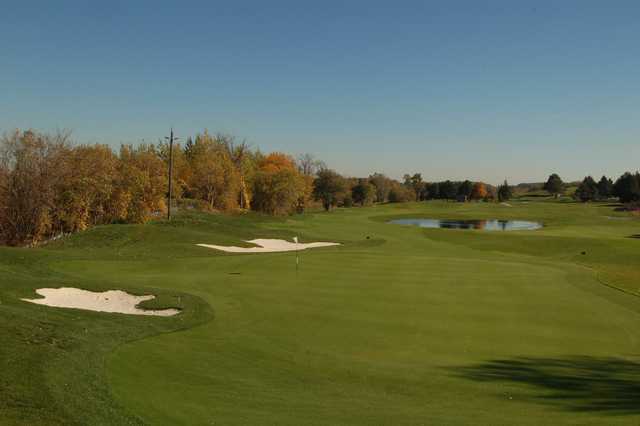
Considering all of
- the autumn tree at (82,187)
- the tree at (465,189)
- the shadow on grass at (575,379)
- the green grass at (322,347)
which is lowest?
the shadow on grass at (575,379)

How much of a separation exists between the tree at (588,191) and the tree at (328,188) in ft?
247

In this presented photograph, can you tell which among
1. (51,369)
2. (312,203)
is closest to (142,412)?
(51,369)

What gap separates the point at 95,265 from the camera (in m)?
27.2

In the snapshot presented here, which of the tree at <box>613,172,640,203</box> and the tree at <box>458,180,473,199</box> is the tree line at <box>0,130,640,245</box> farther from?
the tree at <box>458,180,473,199</box>

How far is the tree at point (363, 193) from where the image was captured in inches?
5604

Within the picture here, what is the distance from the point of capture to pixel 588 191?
15312 cm

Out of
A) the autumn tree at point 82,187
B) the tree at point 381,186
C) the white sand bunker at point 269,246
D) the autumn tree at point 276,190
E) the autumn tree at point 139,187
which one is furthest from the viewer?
the tree at point 381,186

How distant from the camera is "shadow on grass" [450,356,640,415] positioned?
10.6m

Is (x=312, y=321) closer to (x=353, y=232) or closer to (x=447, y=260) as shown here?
(x=447, y=260)

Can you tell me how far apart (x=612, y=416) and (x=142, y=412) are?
28.1ft

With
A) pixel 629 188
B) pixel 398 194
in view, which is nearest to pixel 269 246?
pixel 629 188

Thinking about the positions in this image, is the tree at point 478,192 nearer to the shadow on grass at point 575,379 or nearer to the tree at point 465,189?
the tree at point 465,189

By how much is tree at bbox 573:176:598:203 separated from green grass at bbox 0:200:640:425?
→ 13804cm

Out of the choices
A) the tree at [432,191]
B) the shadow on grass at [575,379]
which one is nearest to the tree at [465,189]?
the tree at [432,191]
